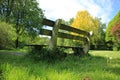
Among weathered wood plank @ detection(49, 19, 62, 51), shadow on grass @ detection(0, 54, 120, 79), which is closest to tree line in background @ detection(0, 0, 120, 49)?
weathered wood plank @ detection(49, 19, 62, 51)

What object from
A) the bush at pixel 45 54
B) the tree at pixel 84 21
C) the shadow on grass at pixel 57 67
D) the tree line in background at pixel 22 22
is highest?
the tree at pixel 84 21

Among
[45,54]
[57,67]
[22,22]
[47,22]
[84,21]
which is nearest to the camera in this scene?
[57,67]

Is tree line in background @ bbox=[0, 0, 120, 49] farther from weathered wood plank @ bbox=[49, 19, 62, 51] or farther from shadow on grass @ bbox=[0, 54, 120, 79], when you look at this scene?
shadow on grass @ bbox=[0, 54, 120, 79]

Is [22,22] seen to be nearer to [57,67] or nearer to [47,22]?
[47,22]

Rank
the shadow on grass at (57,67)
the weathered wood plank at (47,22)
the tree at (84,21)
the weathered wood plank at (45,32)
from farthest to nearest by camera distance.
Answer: the tree at (84,21)
the weathered wood plank at (47,22)
the weathered wood plank at (45,32)
the shadow on grass at (57,67)

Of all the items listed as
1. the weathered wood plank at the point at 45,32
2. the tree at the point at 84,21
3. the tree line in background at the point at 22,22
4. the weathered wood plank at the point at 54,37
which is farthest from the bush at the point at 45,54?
the tree at the point at 84,21

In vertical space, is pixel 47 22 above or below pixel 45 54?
above

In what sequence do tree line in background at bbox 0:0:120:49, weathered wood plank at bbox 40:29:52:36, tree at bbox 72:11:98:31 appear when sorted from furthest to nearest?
Result: tree at bbox 72:11:98:31 → tree line in background at bbox 0:0:120:49 → weathered wood plank at bbox 40:29:52:36

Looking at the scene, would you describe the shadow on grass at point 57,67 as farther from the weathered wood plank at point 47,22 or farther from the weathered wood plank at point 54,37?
the weathered wood plank at point 47,22

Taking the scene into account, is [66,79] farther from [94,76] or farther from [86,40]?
[86,40]

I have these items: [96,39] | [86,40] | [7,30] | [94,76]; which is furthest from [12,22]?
[96,39]

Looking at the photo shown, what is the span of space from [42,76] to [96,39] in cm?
3933

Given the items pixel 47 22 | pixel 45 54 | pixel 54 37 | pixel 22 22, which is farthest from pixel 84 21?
pixel 45 54

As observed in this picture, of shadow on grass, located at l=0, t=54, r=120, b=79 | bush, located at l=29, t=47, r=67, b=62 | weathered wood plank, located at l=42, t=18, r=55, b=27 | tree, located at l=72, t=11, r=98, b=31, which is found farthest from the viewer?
tree, located at l=72, t=11, r=98, b=31
